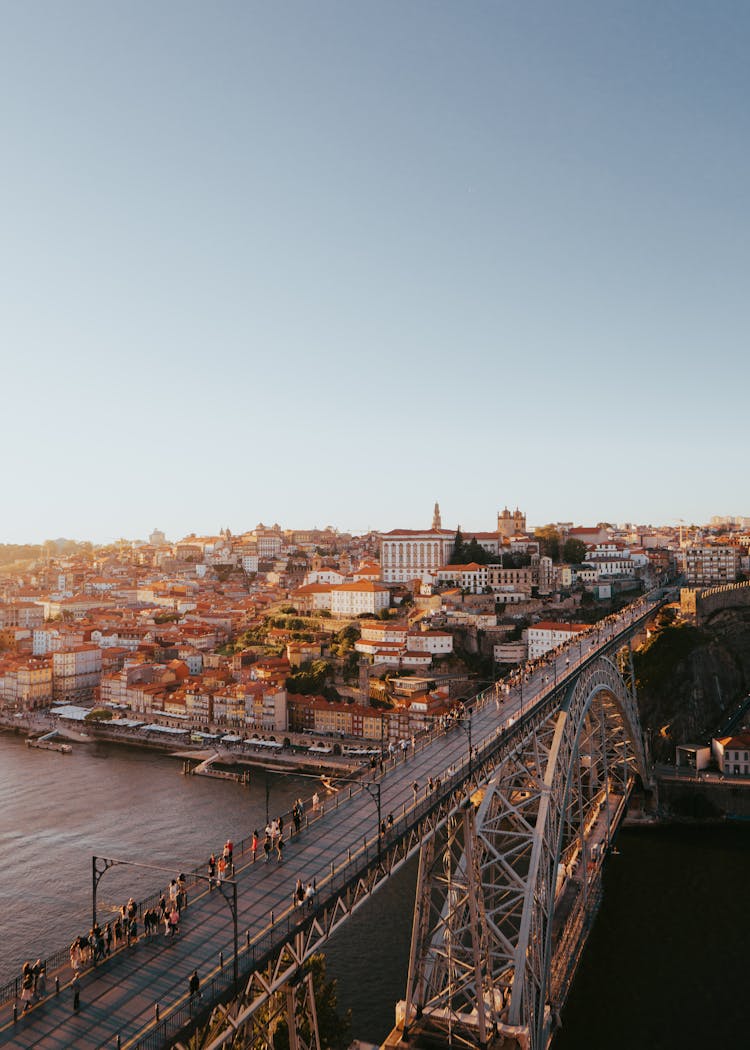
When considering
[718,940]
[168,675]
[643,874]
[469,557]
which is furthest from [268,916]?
[469,557]

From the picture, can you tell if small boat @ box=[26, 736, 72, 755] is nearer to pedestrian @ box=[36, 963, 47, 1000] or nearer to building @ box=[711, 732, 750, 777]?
building @ box=[711, 732, 750, 777]

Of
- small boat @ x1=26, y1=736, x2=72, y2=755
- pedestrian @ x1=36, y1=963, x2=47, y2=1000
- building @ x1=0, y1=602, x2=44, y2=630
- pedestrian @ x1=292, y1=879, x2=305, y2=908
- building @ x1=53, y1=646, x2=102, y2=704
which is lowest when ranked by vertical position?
small boat @ x1=26, y1=736, x2=72, y2=755

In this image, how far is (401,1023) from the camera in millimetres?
13625

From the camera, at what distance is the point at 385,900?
22984 millimetres

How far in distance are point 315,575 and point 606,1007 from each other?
60311 mm

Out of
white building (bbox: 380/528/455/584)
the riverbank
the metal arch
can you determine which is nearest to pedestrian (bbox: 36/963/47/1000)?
the metal arch

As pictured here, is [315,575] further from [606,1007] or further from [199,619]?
[606,1007]

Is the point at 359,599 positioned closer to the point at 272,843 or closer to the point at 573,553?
the point at 573,553

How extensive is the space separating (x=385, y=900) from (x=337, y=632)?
3410 cm

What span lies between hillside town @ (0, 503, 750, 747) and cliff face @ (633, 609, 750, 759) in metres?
6.79

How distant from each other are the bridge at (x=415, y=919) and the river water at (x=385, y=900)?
1.19 m

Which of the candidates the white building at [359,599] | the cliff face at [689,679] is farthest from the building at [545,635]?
the white building at [359,599]

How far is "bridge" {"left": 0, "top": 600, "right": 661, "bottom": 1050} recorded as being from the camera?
8.01m

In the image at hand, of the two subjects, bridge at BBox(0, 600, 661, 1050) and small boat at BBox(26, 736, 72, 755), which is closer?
bridge at BBox(0, 600, 661, 1050)
